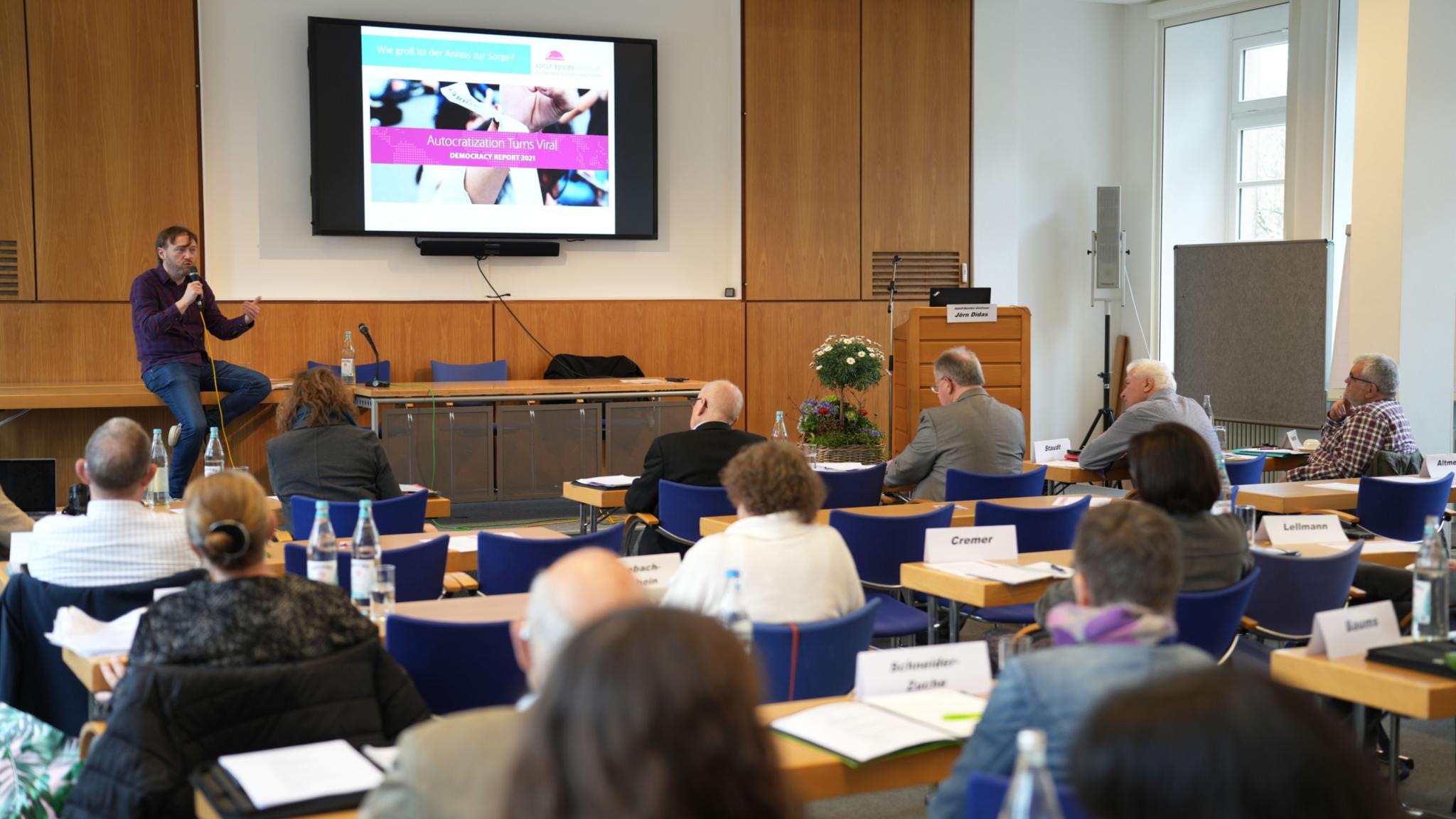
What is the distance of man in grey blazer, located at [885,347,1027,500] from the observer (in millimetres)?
6258

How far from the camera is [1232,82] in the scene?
42.7ft

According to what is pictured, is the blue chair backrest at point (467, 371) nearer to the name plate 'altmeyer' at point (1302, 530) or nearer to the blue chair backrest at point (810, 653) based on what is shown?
the name plate 'altmeyer' at point (1302, 530)

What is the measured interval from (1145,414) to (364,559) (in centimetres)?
412

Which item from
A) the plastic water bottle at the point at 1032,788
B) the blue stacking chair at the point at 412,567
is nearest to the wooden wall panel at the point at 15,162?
the blue stacking chair at the point at 412,567

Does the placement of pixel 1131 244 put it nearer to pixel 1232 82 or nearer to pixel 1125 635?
pixel 1232 82

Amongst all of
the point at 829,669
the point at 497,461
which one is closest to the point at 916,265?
the point at 497,461

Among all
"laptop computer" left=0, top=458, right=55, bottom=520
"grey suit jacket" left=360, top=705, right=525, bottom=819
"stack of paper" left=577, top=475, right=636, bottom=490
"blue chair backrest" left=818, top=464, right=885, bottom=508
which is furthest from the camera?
"stack of paper" left=577, top=475, right=636, bottom=490

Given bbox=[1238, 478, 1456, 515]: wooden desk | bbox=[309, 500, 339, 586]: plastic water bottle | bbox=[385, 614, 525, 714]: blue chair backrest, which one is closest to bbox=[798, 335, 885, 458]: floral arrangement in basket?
bbox=[1238, 478, 1456, 515]: wooden desk

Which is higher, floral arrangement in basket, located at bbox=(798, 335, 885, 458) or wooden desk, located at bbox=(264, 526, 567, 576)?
floral arrangement in basket, located at bbox=(798, 335, 885, 458)

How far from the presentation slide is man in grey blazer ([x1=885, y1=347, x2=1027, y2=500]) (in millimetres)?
4969

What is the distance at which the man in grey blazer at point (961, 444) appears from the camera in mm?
6258

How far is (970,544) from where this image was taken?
14.3 feet

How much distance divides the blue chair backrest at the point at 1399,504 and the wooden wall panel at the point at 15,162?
852 cm

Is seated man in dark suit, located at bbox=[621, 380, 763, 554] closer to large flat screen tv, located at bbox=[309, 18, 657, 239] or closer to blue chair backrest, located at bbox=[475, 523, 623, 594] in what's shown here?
blue chair backrest, located at bbox=[475, 523, 623, 594]
